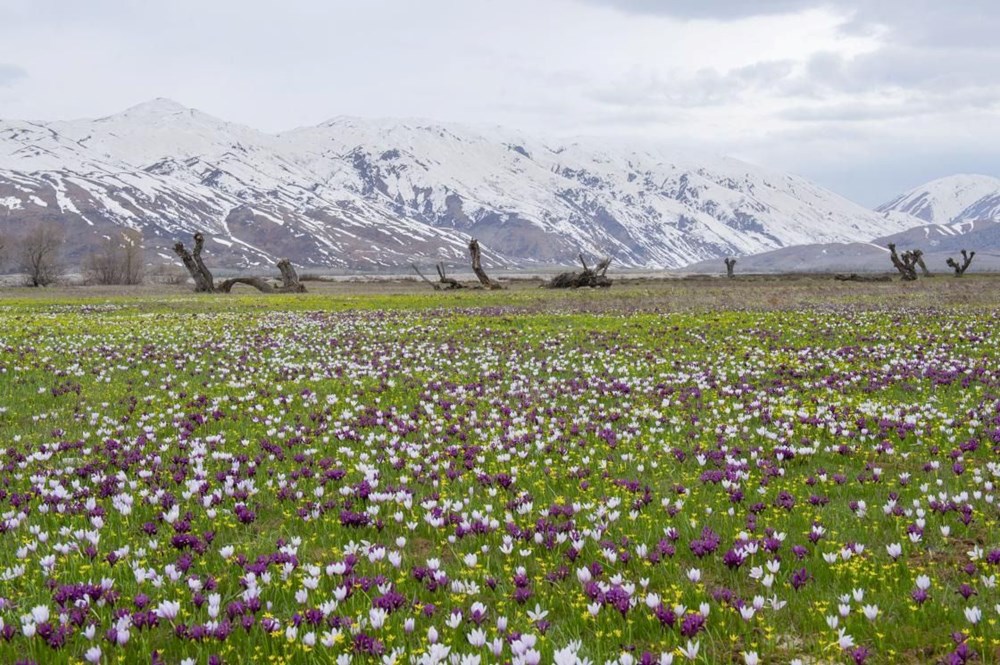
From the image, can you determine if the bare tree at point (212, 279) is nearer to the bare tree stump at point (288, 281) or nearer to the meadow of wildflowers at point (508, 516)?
the bare tree stump at point (288, 281)

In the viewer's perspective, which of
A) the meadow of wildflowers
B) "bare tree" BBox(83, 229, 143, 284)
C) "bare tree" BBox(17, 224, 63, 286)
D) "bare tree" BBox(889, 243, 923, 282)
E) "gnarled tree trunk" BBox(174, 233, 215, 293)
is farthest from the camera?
"bare tree" BBox(83, 229, 143, 284)

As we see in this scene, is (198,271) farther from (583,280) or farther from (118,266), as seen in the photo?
(118,266)

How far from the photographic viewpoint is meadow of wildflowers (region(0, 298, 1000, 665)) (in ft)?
18.2

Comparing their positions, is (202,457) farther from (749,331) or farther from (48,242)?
(48,242)

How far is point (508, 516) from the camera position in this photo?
789cm

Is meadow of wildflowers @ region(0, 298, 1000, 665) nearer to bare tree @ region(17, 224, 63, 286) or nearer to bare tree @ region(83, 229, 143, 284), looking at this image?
bare tree @ region(17, 224, 63, 286)

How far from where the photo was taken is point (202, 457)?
35.1ft

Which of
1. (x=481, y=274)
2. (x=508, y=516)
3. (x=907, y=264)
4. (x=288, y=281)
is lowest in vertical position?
(x=508, y=516)

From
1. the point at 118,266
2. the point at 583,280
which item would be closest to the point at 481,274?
the point at 583,280

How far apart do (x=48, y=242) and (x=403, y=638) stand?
133 metres

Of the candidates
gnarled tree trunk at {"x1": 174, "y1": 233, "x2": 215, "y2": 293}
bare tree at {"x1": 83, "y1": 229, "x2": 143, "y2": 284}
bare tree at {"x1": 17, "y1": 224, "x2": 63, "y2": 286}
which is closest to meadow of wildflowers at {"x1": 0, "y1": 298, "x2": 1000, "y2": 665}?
gnarled tree trunk at {"x1": 174, "y1": 233, "x2": 215, "y2": 293}

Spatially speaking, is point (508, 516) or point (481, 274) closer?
point (508, 516)

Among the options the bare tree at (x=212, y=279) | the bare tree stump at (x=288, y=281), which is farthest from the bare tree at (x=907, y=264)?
the bare tree at (x=212, y=279)

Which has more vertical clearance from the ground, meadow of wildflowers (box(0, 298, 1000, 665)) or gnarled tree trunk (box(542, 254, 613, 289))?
gnarled tree trunk (box(542, 254, 613, 289))
